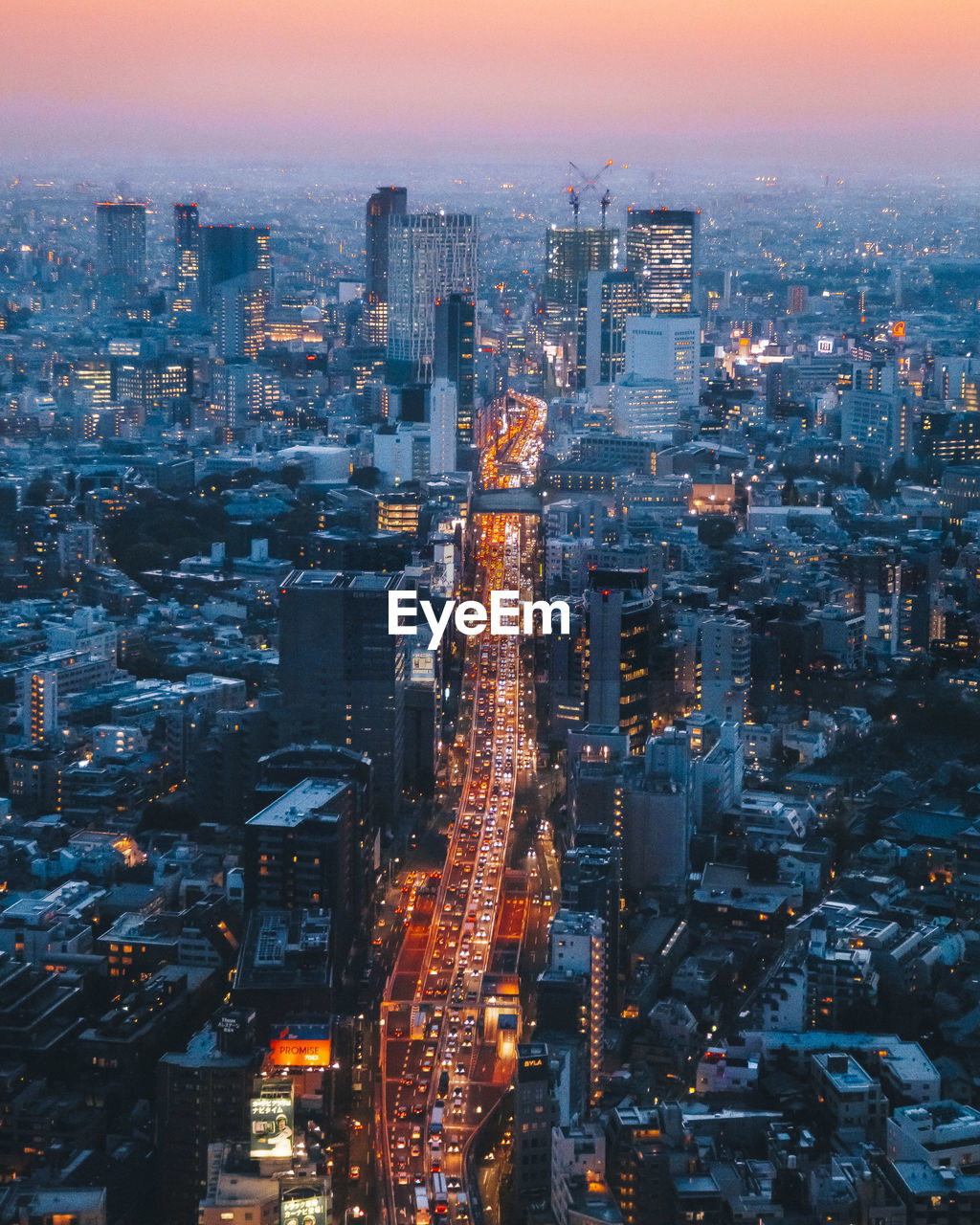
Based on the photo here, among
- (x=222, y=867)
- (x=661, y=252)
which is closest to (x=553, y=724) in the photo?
(x=222, y=867)

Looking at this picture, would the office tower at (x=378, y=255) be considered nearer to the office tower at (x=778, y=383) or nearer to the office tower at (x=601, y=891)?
the office tower at (x=778, y=383)

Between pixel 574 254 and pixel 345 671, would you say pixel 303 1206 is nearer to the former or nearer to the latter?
pixel 345 671

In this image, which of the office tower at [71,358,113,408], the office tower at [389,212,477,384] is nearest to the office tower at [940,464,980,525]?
the office tower at [389,212,477,384]

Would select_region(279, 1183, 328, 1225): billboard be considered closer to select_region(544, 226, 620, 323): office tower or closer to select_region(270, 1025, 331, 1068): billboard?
select_region(270, 1025, 331, 1068): billboard

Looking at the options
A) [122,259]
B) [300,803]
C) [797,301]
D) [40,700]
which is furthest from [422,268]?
[300,803]

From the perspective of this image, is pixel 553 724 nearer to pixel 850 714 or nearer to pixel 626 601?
pixel 626 601

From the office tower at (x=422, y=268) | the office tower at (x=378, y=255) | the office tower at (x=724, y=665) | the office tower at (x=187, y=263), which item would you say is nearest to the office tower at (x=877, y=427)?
the office tower at (x=422, y=268)
